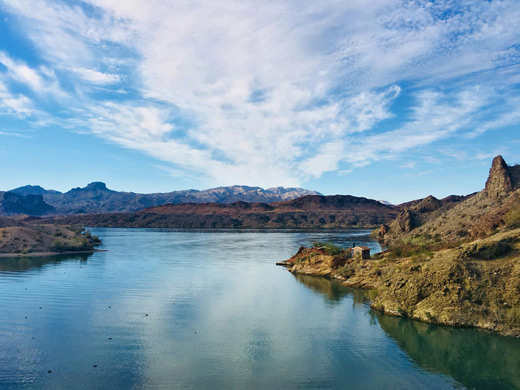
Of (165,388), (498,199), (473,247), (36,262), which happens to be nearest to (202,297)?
(165,388)

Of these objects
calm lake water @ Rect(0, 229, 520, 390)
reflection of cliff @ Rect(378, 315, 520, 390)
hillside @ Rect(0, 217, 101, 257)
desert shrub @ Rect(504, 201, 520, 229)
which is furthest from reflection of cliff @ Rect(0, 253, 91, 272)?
desert shrub @ Rect(504, 201, 520, 229)

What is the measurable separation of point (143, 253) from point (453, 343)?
6951cm

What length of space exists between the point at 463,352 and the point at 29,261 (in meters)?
68.0

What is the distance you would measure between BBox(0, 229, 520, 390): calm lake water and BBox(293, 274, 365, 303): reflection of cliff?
0.44 m

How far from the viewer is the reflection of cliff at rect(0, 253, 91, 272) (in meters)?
55.7

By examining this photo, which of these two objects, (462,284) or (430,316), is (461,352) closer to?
(430,316)

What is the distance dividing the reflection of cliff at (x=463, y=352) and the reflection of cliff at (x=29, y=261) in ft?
180

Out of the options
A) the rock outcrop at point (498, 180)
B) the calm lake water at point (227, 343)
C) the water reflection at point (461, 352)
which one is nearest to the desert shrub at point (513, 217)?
the calm lake water at point (227, 343)

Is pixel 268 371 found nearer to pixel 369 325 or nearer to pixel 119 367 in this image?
pixel 119 367

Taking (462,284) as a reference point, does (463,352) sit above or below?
below

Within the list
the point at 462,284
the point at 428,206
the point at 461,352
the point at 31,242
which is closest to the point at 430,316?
the point at 462,284

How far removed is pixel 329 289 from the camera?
1702 inches

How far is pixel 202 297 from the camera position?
3834 centimetres

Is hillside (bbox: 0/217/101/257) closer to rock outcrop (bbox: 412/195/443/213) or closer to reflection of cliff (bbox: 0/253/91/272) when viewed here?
reflection of cliff (bbox: 0/253/91/272)
